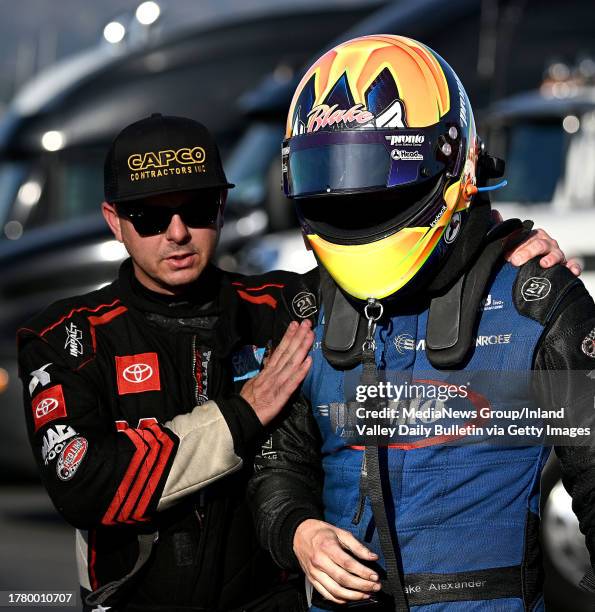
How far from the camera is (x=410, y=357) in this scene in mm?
2717

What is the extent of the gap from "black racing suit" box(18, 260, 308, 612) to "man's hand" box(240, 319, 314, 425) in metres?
0.04

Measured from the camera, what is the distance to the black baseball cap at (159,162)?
3207 millimetres

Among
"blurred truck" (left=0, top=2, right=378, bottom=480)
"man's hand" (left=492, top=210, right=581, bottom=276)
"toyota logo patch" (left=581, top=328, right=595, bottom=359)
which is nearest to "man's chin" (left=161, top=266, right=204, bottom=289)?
"man's hand" (left=492, top=210, right=581, bottom=276)

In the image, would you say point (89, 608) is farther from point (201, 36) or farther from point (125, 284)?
point (201, 36)

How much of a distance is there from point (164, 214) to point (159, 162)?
0.15 metres

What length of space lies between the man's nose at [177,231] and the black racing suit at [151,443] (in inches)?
5.9

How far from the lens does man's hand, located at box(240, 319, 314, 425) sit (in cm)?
287

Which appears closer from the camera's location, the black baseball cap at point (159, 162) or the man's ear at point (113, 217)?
the black baseball cap at point (159, 162)

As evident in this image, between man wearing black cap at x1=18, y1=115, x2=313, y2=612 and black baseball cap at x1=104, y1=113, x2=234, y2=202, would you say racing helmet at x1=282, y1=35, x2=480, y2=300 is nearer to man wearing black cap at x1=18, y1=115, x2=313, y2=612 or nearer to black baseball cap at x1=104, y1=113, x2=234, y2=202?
man wearing black cap at x1=18, y1=115, x2=313, y2=612

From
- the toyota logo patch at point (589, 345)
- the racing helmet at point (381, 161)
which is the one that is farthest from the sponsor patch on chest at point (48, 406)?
the toyota logo patch at point (589, 345)

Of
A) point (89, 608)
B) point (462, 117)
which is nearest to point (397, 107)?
point (462, 117)

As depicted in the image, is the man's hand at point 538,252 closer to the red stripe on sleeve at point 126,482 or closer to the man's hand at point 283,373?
the man's hand at point 283,373

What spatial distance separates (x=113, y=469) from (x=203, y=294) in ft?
2.03

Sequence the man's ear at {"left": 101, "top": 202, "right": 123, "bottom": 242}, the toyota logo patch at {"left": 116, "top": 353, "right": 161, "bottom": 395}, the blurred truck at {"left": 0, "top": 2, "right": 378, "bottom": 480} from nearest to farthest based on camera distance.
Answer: the toyota logo patch at {"left": 116, "top": 353, "right": 161, "bottom": 395}
the man's ear at {"left": 101, "top": 202, "right": 123, "bottom": 242}
the blurred truck at {"left": 0, "top": 2, "right": 378, "bottom": 480}
